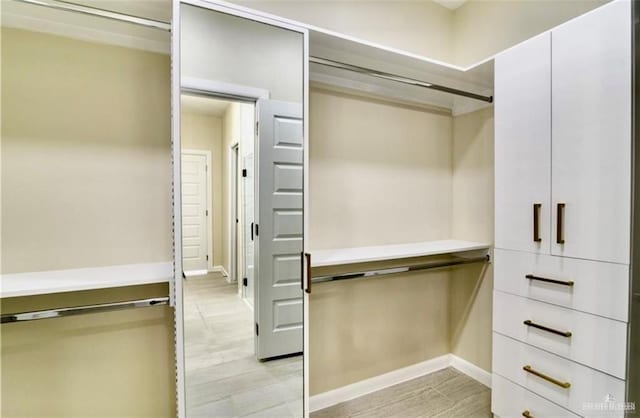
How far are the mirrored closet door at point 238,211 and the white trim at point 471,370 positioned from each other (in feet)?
5.00

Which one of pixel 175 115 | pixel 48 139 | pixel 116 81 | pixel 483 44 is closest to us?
pixel 175 115

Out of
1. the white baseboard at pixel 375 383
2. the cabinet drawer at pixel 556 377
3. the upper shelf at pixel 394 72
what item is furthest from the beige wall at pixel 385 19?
the white baseboard at pixel 375 383

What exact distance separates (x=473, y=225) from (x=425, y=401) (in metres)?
1.34

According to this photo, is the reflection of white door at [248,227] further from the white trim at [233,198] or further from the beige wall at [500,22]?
the beige wall at [500,22]

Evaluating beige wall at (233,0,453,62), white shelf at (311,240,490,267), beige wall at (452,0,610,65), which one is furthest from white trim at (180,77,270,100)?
beige wall at (452,0,610,65)

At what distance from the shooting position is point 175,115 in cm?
138

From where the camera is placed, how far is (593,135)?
1.44m

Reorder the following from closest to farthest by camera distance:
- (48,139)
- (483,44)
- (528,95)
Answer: (48,139) → (528,95) → (483,44)

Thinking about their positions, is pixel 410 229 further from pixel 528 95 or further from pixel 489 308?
pixel 528 95

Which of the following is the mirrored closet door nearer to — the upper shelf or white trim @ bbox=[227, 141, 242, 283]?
white trim @ bbox=[227, 141, 242, 283]

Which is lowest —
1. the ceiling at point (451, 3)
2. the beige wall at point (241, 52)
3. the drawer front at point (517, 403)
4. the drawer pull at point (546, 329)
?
the drawer front at point (517, 403)

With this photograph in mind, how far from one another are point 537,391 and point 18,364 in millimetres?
2573

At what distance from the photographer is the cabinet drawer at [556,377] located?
142 cm

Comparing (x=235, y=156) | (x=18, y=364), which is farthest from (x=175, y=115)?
(x=18, y=364)
